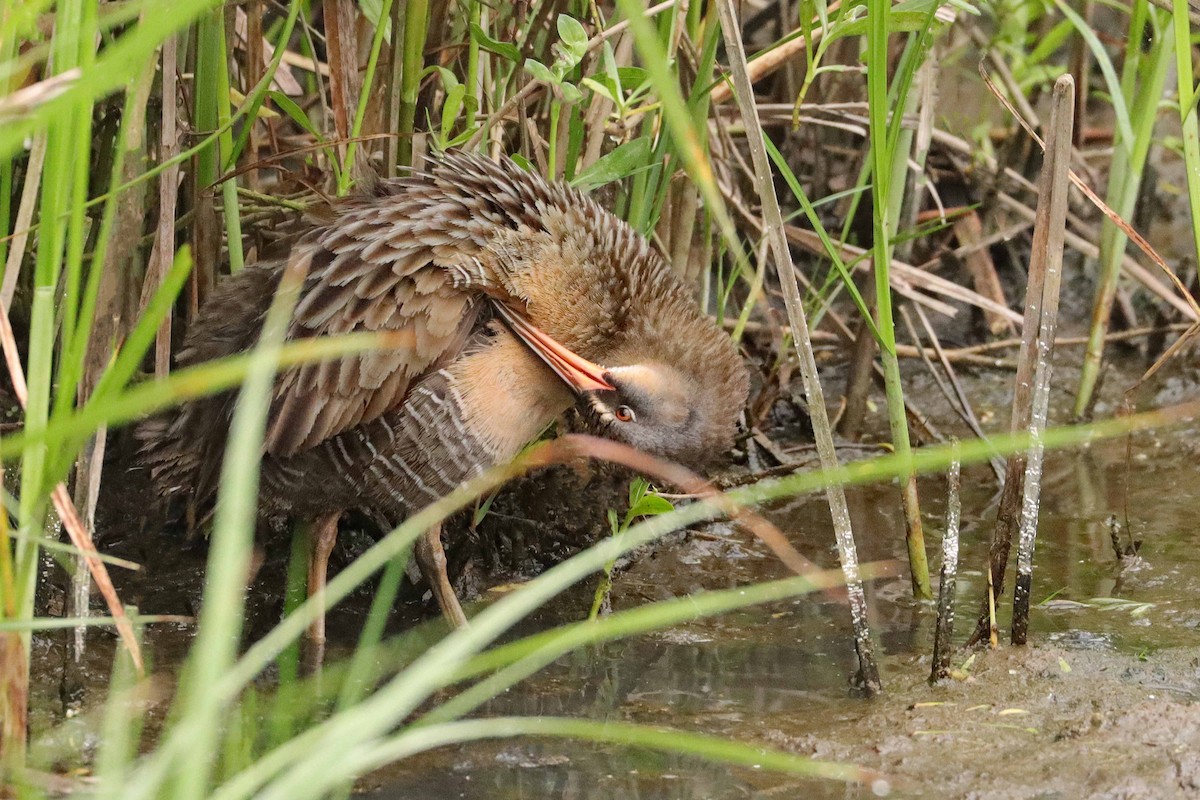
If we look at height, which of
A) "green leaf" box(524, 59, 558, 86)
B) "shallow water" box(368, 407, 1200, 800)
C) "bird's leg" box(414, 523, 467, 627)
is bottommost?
"shallow water" box(368, 407, 1200, 800)

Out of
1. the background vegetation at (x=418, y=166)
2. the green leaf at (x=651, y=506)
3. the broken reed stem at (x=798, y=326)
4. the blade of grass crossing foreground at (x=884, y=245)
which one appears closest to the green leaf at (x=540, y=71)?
the background vegetation at (x=418, y=166)

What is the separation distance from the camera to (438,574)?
3.72 m

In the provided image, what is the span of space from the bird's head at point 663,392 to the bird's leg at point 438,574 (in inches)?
21.3

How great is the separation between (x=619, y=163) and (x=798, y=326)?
876mm

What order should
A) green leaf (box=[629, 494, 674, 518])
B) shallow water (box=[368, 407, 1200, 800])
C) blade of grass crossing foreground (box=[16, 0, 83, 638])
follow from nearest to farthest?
blade of grass crossing foreground (box=[16, 0, 83, 638]), shallow water (box=[368, 407, 1200, 800]), green leaf (box=[629, 494, 674, 518])

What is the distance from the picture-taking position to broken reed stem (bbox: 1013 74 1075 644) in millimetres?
2859

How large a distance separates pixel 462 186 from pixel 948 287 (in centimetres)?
208

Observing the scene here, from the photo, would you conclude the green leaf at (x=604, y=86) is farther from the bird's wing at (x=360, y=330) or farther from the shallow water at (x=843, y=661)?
the shallow water at (x=843, y=661)

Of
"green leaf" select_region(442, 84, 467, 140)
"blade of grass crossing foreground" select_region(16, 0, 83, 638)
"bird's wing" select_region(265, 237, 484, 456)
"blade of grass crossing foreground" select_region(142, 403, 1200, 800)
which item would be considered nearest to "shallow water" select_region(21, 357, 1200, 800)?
"bird's wing" select_region(265, 237, 484, 456)

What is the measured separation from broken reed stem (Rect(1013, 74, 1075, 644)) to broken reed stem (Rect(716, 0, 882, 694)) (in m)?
0.38

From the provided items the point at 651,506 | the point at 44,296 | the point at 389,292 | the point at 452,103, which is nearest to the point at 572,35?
the point at 452,103

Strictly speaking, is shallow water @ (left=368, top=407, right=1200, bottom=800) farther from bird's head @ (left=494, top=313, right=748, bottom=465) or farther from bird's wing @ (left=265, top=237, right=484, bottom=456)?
bird's wing @ (left=265, top=237, right=484, bottom=456)

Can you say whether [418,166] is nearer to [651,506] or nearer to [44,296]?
[651,506]

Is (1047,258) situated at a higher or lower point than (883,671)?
higher
